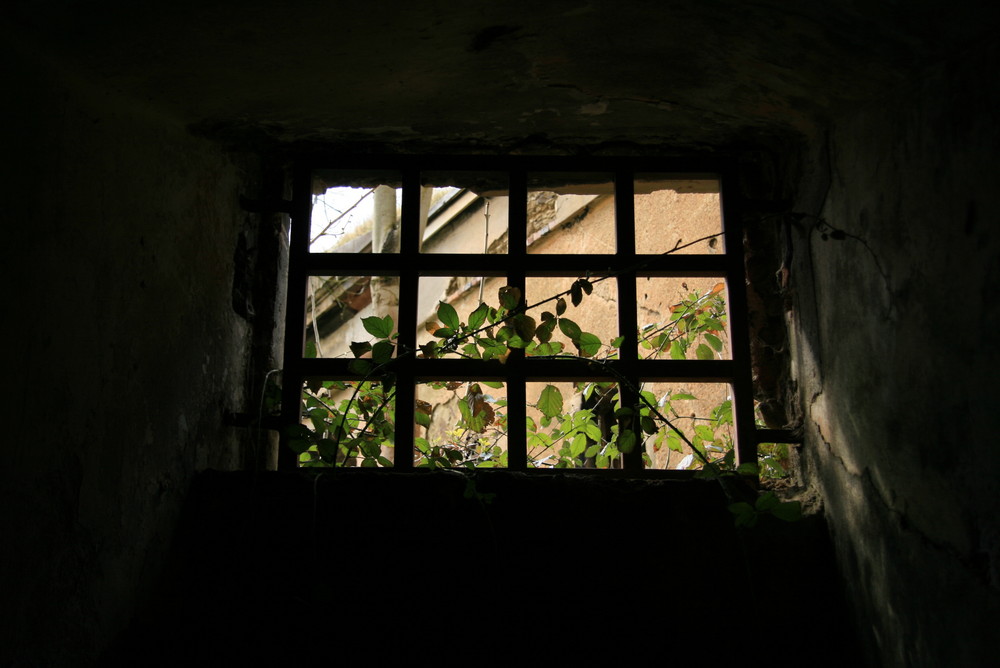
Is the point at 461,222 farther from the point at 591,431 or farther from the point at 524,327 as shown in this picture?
the point at 524,327

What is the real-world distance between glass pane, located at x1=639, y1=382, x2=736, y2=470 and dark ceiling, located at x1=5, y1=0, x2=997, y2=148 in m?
0.54

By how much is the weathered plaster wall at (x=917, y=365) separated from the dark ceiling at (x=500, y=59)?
0.30 feet

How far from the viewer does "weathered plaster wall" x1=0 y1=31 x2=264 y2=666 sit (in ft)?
2.94

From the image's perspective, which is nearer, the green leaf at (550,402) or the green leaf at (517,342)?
the green leaf at (517,342)

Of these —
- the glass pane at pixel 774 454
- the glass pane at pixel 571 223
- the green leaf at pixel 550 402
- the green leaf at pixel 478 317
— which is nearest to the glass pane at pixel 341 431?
the green leaf at pixel 478 317

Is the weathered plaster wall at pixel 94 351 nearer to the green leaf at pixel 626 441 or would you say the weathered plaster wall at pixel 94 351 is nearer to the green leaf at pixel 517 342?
the green leaf at pixel 517 342

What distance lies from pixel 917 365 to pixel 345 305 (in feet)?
18.5

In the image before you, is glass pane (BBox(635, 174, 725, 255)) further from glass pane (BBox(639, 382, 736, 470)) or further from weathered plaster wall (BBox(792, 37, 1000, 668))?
weathered plaster wall (BBox(792, 37, 1000, 668))

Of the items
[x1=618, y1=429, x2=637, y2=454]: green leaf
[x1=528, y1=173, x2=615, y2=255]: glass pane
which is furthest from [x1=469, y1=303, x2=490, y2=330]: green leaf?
[x1=528, y1=173, x2=615, y2=255]: glass pane

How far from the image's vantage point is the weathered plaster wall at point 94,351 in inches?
35.3

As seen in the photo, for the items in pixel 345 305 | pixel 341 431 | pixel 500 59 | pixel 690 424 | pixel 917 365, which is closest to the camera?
pixel 917 365

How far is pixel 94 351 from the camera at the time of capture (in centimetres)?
104

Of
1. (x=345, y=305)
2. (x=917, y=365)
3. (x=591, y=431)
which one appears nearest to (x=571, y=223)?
(x=345, y=305)

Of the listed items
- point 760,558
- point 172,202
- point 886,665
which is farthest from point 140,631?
point 886,665
